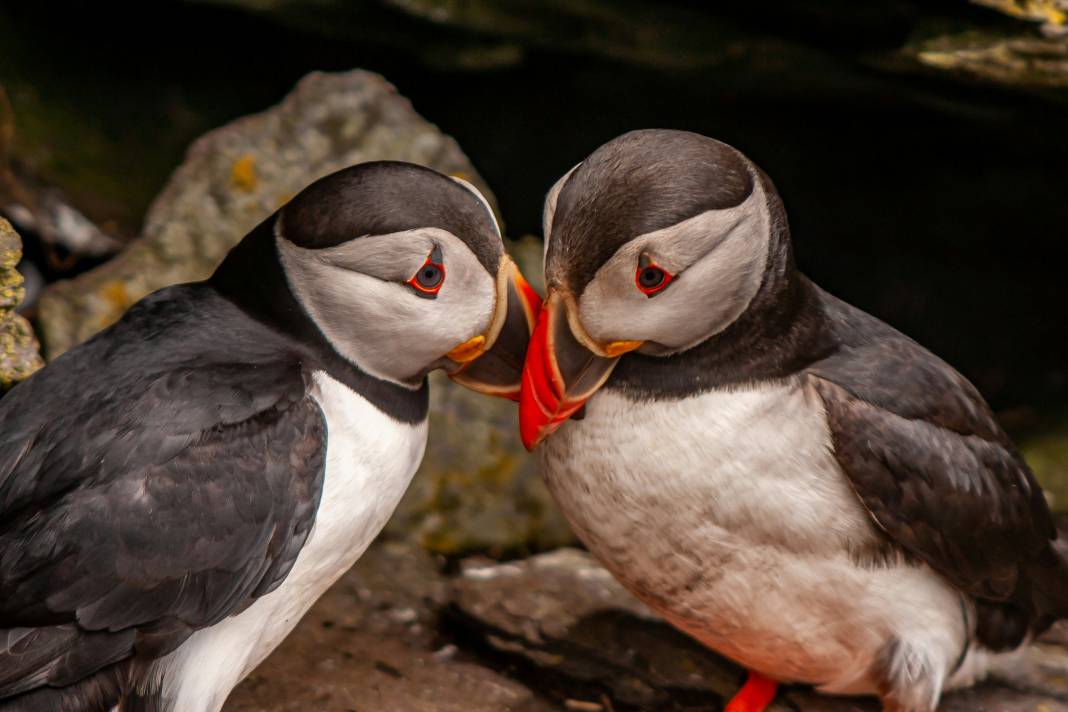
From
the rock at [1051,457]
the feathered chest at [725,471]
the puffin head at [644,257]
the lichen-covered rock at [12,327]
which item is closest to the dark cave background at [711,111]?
the rock at [1051,457]

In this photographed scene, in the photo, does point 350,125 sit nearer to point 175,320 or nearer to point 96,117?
point 96,117

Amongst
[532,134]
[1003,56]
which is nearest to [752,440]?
[1003,56]

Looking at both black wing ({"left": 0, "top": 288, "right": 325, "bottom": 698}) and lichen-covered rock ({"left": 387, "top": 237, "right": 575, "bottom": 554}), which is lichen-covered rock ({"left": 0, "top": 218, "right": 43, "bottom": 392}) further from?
lichen-covered rock ({"left": 387, "top": 237, "right": 575, "bottom": 554})

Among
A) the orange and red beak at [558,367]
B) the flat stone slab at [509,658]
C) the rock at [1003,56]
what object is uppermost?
the rock at [1003,56]

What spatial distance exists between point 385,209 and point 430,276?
0.19 metres

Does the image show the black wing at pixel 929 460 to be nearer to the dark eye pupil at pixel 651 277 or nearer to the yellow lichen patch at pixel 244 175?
the dark eye pupil at pixel 651 277

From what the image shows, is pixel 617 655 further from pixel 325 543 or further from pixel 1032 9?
pixel 1032 9

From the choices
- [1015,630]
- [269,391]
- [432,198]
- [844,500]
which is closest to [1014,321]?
[1015,630]

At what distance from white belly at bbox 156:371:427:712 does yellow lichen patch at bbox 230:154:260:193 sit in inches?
58.2

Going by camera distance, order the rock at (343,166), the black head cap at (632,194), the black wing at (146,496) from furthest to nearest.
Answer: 1. the rock at (343,166)
2. the black head cap at (632,194)
3. the black wing at (146,496)

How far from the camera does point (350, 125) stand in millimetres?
4645

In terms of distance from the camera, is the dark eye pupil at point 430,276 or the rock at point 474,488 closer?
the dark eye pupil at point 430,276

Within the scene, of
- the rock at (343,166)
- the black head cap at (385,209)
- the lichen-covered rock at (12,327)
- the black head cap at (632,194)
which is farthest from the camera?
the rock at (343,166)

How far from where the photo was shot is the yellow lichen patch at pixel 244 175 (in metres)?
4.50
